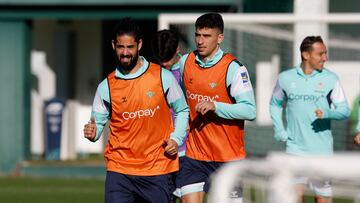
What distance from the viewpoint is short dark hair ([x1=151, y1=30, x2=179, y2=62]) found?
34.4 feet

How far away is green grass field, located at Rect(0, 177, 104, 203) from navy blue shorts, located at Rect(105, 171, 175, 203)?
6.00 metres

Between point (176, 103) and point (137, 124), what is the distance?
1.14 ft

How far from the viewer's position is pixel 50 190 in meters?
16.7

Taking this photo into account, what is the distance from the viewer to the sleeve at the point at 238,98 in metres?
9.02

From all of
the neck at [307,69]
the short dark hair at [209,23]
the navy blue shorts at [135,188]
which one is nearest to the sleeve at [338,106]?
the neck at [307,69]

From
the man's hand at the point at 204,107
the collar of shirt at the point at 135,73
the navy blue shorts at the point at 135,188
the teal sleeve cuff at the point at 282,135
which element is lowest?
the navy blue shorts at the point at 135,188

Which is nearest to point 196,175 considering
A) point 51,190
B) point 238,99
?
point 238,99

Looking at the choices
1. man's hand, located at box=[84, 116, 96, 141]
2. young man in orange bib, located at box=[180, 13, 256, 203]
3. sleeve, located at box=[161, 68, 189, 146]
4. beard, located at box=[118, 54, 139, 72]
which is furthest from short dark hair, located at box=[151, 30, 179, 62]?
man's hand, located at box=[84, 116, 96, 141]

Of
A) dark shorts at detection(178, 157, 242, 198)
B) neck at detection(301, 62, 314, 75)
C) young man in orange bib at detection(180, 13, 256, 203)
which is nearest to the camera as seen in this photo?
young man in orange bib at detection(180, 13, 256, 203)

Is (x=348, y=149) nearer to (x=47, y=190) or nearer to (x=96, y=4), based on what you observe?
(x=47, y=190)

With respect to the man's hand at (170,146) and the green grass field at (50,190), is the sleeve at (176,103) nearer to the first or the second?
the man's hand at (170,146)

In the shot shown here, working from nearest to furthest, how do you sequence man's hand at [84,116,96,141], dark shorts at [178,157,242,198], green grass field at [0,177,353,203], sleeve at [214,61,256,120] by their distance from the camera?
man's hand at [84,116,96,141], sleeve at [214,61,256,120], dark shorts at [178,157,242,198], green grass field at [0,177,353,203]

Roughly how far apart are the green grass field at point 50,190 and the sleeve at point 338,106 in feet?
15.6

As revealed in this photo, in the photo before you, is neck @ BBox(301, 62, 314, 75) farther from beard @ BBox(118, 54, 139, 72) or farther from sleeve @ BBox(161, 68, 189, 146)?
beard @ BBox(118, 54, 139, 72)
